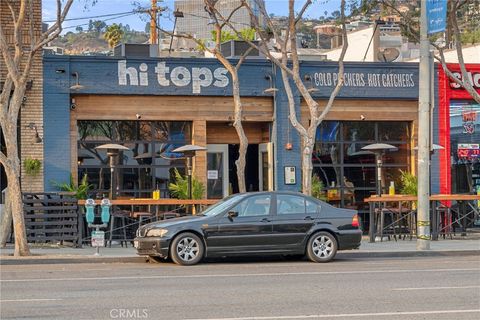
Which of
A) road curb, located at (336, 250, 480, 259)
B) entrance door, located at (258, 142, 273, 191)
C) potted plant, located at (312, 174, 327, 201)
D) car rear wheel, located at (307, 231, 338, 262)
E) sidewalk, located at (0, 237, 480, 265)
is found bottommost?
road curb, located at (336, 250, 480, 259)

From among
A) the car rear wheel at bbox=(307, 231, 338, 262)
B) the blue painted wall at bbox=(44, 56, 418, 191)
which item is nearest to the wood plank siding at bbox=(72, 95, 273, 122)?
the blue painted wall at bbox=(44, 56, 418, 191)

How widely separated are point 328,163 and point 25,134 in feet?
29.7

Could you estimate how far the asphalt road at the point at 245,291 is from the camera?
11.2 metres

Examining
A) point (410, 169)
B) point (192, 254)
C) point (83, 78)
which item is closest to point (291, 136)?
point (410, 169)

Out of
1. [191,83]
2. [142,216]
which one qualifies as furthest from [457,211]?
[142,216]

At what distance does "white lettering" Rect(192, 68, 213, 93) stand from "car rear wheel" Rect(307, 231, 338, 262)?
27.4 ft

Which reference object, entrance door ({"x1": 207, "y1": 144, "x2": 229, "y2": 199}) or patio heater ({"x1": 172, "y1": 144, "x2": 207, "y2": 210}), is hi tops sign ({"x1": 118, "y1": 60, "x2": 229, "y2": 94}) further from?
patio heater ({"x1": 172, "y1": 144, "x2": 207, "y2": 210})

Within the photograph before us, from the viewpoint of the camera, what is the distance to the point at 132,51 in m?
26.8

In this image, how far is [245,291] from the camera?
44.2 feet

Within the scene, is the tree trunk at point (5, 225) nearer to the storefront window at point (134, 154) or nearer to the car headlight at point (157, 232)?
the storefront window at point (134, 154)

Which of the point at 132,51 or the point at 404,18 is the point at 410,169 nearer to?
the point at 404,18

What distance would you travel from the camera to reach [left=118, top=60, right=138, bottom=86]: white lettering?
25.4 m

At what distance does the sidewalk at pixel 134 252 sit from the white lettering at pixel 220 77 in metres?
5.76

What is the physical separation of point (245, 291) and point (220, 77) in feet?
44.2
